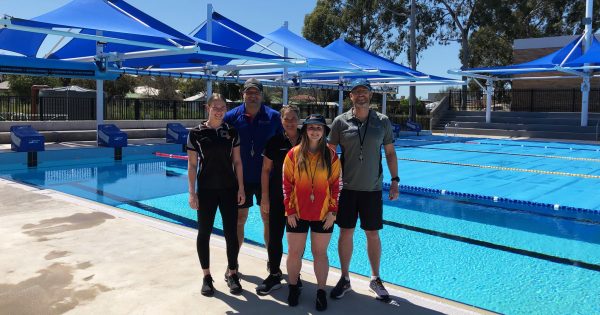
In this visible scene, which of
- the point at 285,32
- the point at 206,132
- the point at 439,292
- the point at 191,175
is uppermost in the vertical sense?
the point at 285,32

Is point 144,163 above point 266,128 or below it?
below

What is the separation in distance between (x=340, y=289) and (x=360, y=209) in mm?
608

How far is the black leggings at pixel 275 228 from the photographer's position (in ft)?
12.4

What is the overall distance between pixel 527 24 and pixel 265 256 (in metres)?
42.5

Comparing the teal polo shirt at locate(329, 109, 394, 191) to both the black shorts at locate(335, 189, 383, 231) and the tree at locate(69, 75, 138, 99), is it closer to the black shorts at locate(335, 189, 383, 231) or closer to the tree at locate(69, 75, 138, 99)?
the black shorts at locate(335, 189, 383, 231)

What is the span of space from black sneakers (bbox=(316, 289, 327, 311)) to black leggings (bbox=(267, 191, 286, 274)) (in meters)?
0.52

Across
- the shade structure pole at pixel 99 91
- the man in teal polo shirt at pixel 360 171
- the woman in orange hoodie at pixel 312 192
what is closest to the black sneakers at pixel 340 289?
the man in teal polo shirt at pixel 360 171

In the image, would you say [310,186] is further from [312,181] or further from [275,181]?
[275,181]

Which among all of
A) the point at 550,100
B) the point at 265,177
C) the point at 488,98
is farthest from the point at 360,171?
the point at 550,100

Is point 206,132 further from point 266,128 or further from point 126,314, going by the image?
point 126,314

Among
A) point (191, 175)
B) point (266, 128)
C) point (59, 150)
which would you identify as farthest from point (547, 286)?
point (59, 150)

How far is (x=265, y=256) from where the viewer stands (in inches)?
182

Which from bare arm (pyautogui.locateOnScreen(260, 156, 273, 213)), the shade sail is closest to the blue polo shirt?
bare arm (pyautogui.locateOnScreen(260, 156, 273, 213))

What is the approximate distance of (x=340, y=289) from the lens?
3633 millimetres
